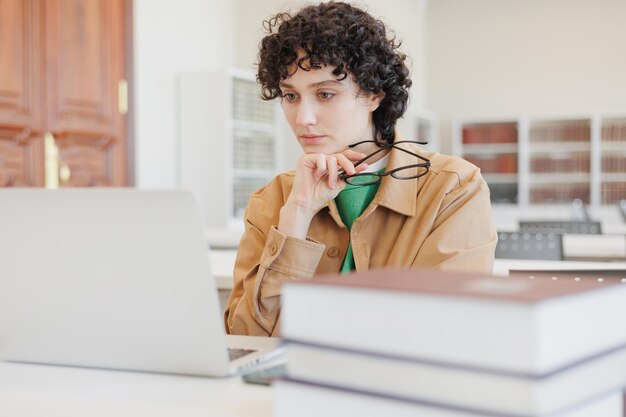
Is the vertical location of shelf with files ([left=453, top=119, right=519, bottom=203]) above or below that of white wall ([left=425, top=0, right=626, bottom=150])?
below

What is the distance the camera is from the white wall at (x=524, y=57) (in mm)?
9266

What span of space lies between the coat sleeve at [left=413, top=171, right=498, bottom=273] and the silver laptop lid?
580 mm

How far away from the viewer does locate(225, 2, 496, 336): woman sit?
4.92 ft

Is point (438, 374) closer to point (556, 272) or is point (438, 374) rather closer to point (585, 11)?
point (556, 272)

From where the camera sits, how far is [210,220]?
629cm

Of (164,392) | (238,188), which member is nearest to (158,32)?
(238,188)

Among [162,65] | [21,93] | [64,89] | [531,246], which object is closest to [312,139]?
[531,246]

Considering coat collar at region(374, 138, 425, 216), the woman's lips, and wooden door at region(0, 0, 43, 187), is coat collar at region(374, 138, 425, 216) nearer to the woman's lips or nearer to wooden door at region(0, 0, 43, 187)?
the woman's lips

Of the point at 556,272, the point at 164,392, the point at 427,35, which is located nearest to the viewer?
the point at 164,392

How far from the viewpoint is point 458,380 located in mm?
598

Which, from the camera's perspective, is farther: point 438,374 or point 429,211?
point 429,211

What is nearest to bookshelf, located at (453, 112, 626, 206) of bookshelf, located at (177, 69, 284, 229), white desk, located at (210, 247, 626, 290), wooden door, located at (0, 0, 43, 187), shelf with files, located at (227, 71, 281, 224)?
shelf with files, located at (227, 71, 281, 224)

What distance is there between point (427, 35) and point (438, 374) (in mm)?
9786

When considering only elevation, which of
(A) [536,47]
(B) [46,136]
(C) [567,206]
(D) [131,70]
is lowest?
(C) [567,206]
